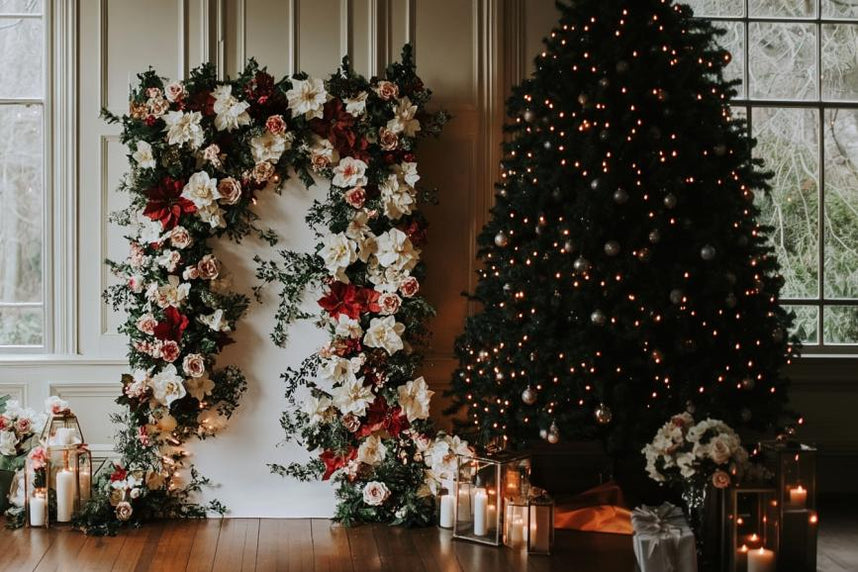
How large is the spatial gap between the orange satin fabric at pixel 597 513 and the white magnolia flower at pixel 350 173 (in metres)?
2.10

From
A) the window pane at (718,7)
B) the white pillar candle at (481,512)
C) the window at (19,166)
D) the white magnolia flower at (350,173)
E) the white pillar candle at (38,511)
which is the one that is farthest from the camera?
the window pane at (718,7)

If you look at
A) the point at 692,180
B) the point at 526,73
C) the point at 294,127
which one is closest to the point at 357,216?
the point at 294,127

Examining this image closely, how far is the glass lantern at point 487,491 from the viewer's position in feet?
15.2

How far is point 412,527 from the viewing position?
4977 mm

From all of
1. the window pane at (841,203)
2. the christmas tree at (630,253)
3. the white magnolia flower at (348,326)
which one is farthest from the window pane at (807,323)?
the white magnolia flower at (348,326)

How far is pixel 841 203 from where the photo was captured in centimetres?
604

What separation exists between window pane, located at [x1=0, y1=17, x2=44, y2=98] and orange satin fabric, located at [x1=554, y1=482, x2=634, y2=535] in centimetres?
397

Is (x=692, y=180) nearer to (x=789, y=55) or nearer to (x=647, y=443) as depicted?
(x=647, y=443)

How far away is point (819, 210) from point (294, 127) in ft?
11.3

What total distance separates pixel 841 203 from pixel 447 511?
332 centimetres

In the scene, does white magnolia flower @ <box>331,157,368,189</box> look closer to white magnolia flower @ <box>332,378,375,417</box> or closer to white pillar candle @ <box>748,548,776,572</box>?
white magnolia flower @ <box>332,378,375,417</box>

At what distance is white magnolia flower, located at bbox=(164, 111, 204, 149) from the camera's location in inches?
196

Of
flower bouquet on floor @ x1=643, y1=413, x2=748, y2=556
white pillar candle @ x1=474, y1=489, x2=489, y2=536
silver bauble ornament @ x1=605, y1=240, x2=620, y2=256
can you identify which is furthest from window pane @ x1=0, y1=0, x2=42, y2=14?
flower bouquet on floor @ x1=643, y1=413, x2=748, y2=556

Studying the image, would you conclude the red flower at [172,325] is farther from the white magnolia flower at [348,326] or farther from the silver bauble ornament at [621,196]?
the silver bauble ornament at [621,196]
